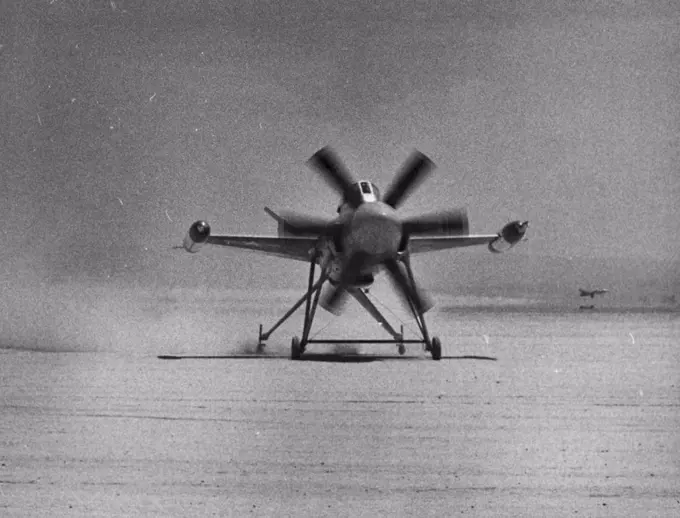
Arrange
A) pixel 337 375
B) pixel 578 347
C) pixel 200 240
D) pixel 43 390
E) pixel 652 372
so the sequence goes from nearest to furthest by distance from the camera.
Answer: pixel 43 390, pixel 337 375, pixel 652 372, pixel 200 240, pixel 578 347

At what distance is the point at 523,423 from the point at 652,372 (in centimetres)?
1112

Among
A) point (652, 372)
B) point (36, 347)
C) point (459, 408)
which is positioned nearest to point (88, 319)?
point (36, 347)

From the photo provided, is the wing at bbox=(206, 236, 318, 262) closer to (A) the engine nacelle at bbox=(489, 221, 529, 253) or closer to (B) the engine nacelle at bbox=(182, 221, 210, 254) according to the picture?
(B) the engine nacelle at bbox=(182, 221, 210, 254)

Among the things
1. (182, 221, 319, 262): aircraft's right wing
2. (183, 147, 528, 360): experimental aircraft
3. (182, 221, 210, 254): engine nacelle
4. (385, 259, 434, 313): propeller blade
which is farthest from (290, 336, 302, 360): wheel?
(182, 221, 210, 254): engine nacelle

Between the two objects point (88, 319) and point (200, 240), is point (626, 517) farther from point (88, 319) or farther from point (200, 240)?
point (88, 319)

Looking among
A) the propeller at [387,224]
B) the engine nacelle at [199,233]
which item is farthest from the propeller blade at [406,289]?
the engine nacelle at [199,233]

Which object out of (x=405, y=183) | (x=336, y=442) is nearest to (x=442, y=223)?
(x=405, y=183)

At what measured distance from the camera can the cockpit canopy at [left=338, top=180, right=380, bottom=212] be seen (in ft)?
84.1

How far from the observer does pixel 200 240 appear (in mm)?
26891

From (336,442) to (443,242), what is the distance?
18.0 meters

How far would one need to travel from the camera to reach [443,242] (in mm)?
29594

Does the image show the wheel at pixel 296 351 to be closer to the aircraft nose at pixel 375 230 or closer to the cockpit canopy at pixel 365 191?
the aircraft nose at pixel 375 230

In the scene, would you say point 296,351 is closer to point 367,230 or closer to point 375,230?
point 367,230

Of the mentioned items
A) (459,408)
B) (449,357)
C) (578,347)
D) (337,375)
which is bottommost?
(459,408)
